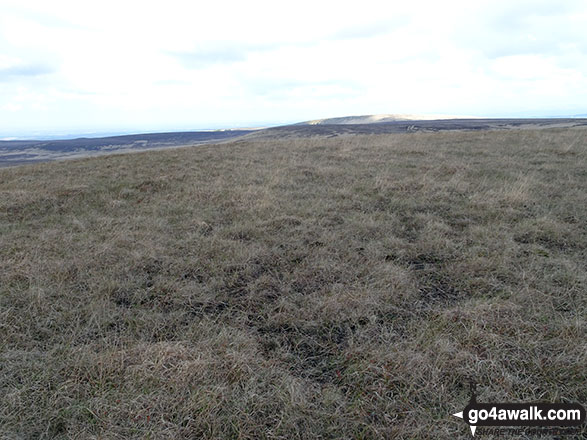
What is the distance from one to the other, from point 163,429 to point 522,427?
2606 mm

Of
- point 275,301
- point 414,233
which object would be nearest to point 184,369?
point 275,301

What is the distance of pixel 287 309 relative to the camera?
374 centimetres

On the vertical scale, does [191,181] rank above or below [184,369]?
above

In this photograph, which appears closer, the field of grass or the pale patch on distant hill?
the field of grass

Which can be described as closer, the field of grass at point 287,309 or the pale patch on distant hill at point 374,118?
the field of grass at point 287,309

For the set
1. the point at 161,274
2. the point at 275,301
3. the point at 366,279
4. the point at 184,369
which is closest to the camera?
the point at 184,369

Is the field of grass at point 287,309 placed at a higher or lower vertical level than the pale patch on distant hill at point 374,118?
lower

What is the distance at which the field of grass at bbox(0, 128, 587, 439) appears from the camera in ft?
8.16

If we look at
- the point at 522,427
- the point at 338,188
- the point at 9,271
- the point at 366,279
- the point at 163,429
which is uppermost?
the point at 338,188

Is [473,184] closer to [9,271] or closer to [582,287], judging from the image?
[582,287]

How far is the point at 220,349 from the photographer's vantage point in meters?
3.06

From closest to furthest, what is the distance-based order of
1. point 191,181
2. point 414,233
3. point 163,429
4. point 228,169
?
point 163,429, point 414,233, point 191,181, point 228,169

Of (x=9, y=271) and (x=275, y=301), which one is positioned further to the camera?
(x=9, y=271)

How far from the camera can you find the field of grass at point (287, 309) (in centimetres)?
249
